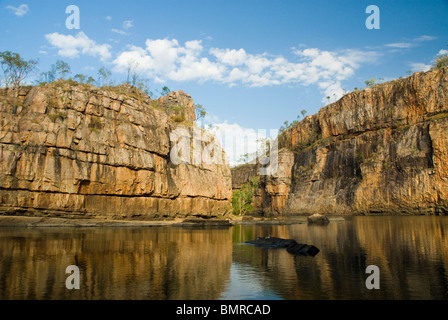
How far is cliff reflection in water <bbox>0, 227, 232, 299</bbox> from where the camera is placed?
12680 mm

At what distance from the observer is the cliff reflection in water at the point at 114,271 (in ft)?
41.6

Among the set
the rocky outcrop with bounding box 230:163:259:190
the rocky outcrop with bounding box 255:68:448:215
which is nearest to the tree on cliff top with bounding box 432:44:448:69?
the rocky outcrop with bounding box 255:68:448:215

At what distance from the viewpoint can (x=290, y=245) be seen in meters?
25.6

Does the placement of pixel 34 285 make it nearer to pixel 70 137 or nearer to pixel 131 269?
pixel 131 269

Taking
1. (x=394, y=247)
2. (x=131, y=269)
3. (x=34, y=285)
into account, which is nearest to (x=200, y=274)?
(x=131, y=269)

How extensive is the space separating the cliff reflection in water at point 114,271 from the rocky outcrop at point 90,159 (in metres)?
25.9

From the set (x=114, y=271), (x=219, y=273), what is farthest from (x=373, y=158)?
(x=114, y=271)

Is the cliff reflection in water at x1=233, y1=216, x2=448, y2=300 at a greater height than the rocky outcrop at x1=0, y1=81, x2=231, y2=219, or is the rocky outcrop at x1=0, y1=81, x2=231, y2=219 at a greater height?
the rocky outcrop at x1=0, y1=81, x2=231, y2=219

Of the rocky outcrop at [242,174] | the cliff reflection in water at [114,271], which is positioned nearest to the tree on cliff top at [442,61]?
the rocky outcrop at [242,174]

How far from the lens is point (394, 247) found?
25.7 m

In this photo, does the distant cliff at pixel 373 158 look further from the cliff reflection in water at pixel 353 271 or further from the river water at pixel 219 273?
the river water at pixel 219 273

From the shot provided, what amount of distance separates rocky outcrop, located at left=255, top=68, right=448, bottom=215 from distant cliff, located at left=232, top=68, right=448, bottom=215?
0.83 feet

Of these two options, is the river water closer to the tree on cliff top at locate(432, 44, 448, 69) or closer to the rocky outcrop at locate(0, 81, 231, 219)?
the rocky outcrop at locate(0, 81, 231, 219)

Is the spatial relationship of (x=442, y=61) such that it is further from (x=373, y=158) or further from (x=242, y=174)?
(x=242, y=174)
